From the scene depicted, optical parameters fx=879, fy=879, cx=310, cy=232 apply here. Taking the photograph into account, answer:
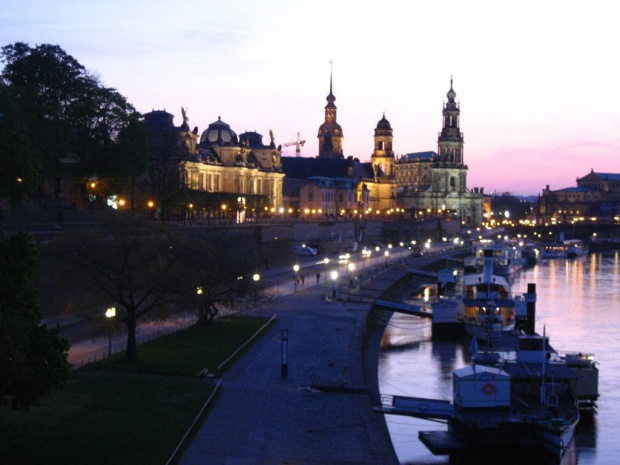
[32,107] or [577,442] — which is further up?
[32,107]

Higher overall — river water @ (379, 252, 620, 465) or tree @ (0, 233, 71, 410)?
tree @ (0, 233, 71, 410)

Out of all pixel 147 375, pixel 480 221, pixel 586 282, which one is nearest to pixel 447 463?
pixel 147 375

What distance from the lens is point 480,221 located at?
195375 mm

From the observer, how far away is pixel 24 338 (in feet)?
61.5

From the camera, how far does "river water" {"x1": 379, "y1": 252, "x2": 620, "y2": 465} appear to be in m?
32.2

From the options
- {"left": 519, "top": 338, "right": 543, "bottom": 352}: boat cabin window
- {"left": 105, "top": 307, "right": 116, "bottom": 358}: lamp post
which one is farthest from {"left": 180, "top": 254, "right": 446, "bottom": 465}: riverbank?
{"left": 519, "top": 338, "right": 543, "bottom": 352}: boat cabin window

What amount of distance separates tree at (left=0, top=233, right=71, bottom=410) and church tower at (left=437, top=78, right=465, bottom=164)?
17408cm

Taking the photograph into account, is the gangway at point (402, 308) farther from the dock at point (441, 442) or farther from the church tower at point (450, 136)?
the church tower at point (450, 136)

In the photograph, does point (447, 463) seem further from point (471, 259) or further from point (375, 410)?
point (471, 259)

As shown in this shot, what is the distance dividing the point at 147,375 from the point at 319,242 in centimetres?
7697

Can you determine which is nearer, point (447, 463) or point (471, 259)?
point (447, 463)

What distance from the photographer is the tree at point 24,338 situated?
18734mm

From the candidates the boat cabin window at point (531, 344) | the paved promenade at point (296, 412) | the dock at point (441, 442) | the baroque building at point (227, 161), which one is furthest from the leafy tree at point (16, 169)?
the baroque building at point (227, 161)

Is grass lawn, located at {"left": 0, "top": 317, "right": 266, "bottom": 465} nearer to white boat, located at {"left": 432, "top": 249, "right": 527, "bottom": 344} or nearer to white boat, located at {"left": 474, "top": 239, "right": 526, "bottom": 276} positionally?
white boat, located at {"left": 432, "top": 249, "right": 527, "bottom": 344}
